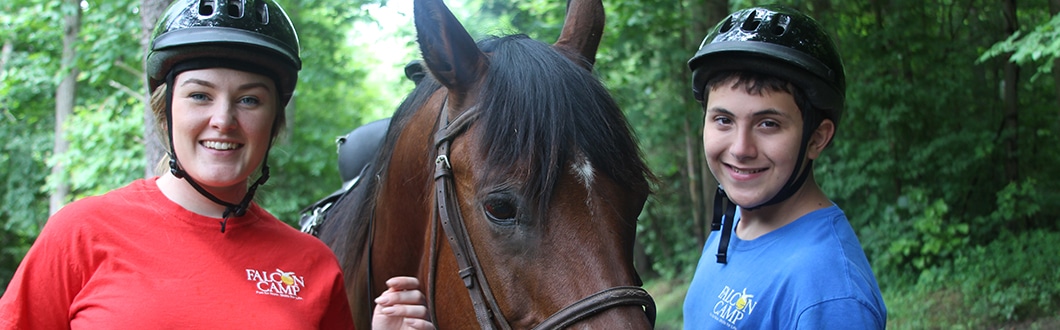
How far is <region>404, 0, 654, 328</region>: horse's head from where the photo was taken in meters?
1.93

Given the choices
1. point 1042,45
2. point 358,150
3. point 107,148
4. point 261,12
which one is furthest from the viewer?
point 107,148

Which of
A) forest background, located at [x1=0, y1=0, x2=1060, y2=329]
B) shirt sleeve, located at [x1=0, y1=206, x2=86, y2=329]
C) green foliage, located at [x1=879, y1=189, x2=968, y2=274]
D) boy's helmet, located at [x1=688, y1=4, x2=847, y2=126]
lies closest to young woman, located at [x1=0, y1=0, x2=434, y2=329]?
shirt sleeve, located at [x1=0, y1=206, x2=86, y2=329]

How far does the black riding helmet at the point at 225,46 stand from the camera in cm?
202

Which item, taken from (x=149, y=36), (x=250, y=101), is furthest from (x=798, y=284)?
(x=149, y=36)

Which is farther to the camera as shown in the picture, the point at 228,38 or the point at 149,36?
the point at 149,36

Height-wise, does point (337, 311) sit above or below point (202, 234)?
below

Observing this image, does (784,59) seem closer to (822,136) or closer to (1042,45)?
(822,136)

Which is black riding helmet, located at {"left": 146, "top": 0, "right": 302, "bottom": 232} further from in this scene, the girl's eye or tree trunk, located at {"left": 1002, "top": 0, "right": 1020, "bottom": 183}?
tree trunk, located at {"left": 1002, "top": 0, "right": 1020, "bottom": 183}

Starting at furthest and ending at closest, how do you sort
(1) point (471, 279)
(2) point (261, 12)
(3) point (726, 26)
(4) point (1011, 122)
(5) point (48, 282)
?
(4) point (1011, 122)
(3) point (726, 26)
(2) point (261, 12)
(1) point (471, 279)
(5) point (48, 282)

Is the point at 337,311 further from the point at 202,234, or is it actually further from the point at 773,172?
the point at 773,172

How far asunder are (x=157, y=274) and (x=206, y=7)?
2.85ft

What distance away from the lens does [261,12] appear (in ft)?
7.52

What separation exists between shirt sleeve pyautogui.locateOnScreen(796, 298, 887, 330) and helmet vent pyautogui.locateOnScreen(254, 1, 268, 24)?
5.95 ft

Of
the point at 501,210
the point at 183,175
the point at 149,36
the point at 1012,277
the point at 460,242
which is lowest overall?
the point at 1012,277
